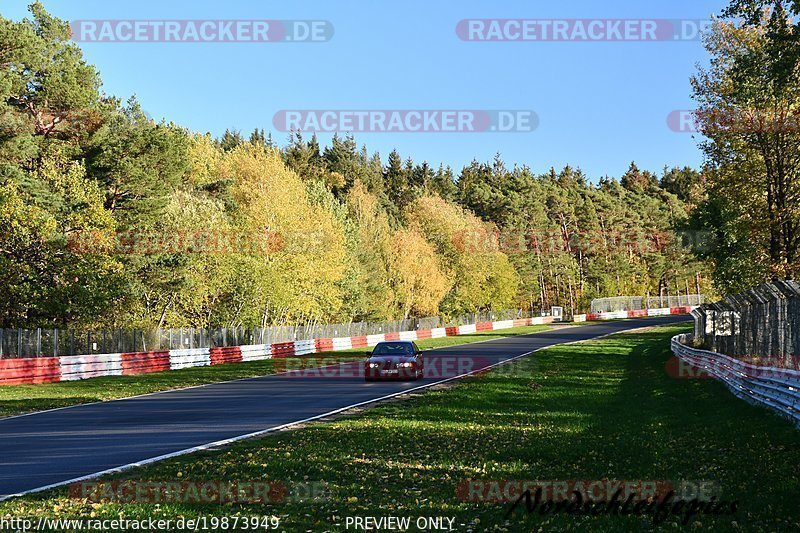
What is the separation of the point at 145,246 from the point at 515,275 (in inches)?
2650

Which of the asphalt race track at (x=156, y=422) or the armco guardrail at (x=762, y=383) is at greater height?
the armco guardrail at (x=762, y=383)

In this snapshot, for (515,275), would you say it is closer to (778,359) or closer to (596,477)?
(778,359)

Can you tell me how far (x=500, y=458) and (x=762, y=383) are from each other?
7.32m

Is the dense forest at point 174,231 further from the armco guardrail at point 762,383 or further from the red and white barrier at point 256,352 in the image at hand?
the armco guardrail at point 762,383

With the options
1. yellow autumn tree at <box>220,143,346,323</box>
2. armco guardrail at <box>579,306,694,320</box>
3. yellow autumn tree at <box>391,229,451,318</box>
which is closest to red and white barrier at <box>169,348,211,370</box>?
yellow autumn tree at <box>220,143,346,323</box>

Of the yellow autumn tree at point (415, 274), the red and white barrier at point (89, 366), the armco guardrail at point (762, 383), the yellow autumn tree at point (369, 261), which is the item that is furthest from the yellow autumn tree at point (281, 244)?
the armco guardrail at point (762, 383)

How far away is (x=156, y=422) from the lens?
17672 mm

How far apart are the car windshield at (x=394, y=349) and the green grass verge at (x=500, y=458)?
22.0ft

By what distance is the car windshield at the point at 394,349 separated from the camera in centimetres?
3016

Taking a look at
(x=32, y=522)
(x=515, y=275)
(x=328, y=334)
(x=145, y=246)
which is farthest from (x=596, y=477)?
(x=515, y=275)

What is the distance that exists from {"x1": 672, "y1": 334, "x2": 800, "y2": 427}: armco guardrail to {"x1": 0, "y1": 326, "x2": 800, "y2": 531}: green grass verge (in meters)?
0.35

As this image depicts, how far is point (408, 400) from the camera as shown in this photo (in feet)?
74.8

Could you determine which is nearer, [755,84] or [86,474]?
[86,474]

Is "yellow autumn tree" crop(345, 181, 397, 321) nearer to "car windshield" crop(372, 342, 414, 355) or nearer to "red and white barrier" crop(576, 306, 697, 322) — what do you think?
"red and white barrier" crop(576, 306, 697, 322)
